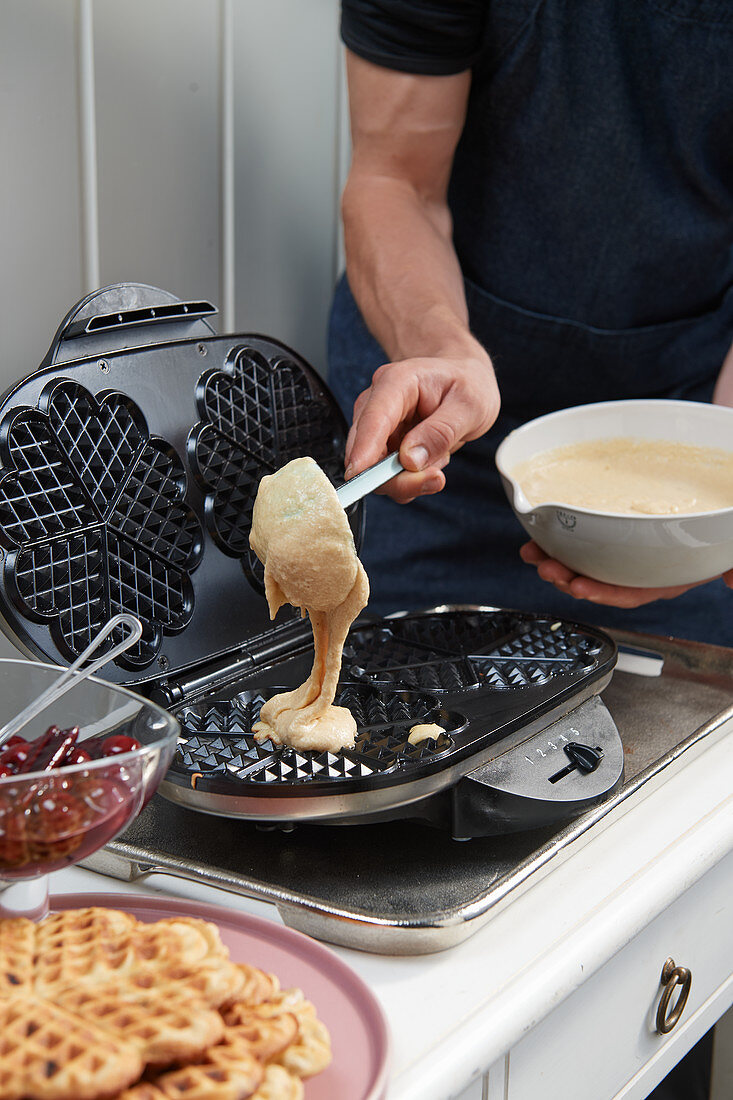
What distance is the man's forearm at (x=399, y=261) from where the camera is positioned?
1395mm

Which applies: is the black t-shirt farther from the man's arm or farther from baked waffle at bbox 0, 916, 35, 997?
baked waffle at bbox 0, 916, 35, 997

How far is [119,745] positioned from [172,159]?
0.99 m

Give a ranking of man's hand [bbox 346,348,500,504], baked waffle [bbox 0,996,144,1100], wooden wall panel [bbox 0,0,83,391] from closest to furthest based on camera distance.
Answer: baked waffle [bbox 0,996,144,1100] < man's hand [bbox 346,348,500,504] < wooden wall panel [bbox 0,0,83,391]

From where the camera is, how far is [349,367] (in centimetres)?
167

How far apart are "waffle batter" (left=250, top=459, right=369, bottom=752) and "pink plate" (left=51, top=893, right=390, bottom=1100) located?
0.18 meters

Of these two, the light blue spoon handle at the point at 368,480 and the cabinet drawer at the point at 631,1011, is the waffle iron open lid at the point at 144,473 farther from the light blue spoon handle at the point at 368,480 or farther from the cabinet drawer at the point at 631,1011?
the cabinet drawer at the point at 631,1011

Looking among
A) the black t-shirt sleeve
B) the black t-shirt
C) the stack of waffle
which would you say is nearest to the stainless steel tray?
the stack of waffle

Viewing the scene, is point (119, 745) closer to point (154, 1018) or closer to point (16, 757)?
point (16, 757)

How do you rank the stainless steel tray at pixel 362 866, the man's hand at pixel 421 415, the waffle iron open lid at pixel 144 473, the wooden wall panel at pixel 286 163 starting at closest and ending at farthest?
the stainless steel tray at pixel 362 866, the waffle iron open lid at pixel 144 473, the man's hand at pixel 421 415, the wooden wall panel at pixel 286 163

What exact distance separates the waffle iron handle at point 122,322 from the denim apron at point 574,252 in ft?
1.82

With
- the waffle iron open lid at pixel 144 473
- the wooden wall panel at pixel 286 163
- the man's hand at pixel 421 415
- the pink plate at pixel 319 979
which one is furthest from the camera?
the wooden wall panel at pixel 286 163

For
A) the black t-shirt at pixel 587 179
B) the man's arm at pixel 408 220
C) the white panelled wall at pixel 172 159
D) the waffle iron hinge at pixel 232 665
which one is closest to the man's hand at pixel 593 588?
the man's arm at pixel 408 220

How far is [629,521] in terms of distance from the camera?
1126 mm

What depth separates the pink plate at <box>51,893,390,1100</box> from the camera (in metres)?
0.62
